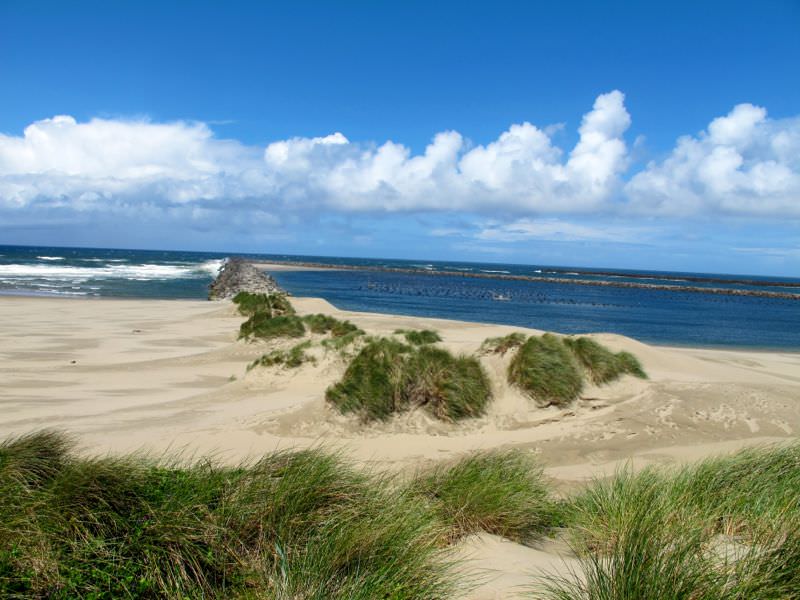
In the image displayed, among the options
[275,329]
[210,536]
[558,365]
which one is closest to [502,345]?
[558,365]

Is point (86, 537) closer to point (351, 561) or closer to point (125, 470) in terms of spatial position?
point (125, 470)

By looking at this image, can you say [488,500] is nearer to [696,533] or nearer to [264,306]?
[696,533]

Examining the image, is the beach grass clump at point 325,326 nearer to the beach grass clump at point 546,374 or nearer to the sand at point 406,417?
the sand at point 406,417

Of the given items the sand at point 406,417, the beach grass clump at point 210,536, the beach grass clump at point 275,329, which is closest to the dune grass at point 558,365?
the sand at point 406,417

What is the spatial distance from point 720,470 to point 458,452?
3.64 m

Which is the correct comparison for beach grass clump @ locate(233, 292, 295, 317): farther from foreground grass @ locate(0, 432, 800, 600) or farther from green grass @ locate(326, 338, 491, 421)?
foreground grass @ locate(0, 432, 800, 600)

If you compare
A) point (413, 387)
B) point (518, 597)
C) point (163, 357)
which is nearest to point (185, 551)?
point (518, 597)

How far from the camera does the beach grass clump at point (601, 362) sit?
400 inches

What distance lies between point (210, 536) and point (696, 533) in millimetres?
3242

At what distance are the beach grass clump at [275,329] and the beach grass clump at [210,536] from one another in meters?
12.0

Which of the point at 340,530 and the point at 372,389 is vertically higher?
the point at 340,530

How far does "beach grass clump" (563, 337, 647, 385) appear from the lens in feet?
33.3

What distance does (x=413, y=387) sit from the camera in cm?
937

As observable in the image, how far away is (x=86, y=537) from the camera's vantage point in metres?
3.45
